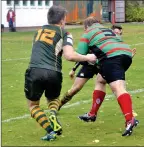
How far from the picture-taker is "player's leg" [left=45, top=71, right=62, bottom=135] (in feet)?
23.4

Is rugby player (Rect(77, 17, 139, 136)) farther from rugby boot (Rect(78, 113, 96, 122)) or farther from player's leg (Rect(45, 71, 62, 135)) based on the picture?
rugby boot (Rect(78, 113, 96, 122))

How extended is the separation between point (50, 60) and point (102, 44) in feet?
3.30

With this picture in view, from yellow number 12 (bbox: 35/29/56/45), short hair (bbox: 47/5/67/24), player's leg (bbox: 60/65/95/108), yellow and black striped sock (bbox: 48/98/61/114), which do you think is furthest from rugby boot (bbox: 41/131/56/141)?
player's leg (bbox: 60/65/95/108)

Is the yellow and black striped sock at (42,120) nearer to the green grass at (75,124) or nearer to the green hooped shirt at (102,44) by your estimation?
the green grass at (75,124)

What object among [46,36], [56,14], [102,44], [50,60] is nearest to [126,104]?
[102,44]

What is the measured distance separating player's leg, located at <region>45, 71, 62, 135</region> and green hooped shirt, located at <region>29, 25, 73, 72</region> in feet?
0.34

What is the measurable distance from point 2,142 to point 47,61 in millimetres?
1315

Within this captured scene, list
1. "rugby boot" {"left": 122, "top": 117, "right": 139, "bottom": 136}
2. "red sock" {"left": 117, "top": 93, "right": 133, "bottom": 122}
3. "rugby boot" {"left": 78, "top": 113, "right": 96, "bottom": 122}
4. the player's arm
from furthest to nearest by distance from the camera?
1. "rugby boot" {"left": 78, "top": 113, "right": 96, "bottom": 122}
2. "red sock" {"left": 117, "top": 93, "right": 133, "bottom": 122}
3. "rugby boot" {"left": 122, "top": 117, "right": 139, "bottom": 136}
4. the player's arm

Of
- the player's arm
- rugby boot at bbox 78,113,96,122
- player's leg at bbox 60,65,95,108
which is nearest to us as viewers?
the player's arm

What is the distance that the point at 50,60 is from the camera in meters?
7.21

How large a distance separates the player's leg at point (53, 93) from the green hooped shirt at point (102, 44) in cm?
82

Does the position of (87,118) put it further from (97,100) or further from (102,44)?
(102,44)

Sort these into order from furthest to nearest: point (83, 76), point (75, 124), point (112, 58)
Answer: point (83, 76) → point (75, 124) → point (112, 58)

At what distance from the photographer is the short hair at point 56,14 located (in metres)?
7.27
